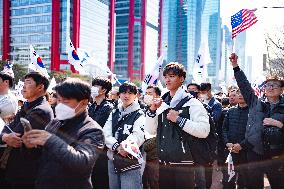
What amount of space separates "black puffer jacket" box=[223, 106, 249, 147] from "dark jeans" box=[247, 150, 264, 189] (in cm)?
38

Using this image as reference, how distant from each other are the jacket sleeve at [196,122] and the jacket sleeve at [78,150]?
1.30m

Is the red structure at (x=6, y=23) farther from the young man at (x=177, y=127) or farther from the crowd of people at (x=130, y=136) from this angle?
the young man at (x=177, y=127)

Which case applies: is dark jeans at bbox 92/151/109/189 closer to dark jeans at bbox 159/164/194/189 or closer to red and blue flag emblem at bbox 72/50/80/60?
dark jeans at bbox 159/164/194/189

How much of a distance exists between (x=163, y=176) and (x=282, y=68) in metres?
13.9

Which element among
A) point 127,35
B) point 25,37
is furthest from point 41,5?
point 127,35

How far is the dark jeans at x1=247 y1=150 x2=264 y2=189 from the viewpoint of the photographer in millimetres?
4812

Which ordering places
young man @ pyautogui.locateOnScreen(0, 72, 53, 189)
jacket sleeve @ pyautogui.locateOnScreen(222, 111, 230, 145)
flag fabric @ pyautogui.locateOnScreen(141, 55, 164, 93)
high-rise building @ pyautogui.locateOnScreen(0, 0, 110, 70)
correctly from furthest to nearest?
high-rise building @ pyautogui.locateOnScreen(0, 0, 110, 70)
flag fabric @ pyautogui.locateOnScreen(141, 55, 164, 93)
jacket sleeve @ pyautogui.locateOnScreen(222, 111, 230, 145)
young man @ pyautogui.locateOnScreen(0, 72, 53, 189)

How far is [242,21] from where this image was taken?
23.6 feet

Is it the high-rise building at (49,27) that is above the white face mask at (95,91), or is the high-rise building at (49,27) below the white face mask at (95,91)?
above

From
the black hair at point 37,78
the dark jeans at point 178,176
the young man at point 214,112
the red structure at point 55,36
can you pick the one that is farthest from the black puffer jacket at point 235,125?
the red structure at point 55,36

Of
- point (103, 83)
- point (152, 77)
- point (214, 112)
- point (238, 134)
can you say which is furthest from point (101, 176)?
point (152, 77)

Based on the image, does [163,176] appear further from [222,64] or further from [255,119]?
[222,64]

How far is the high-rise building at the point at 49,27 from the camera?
252 feet

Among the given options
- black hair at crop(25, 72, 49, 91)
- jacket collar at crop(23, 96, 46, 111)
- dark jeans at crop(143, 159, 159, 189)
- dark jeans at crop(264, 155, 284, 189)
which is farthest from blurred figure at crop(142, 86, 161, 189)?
jacket collar at crop(23, 96, 46, 111)
